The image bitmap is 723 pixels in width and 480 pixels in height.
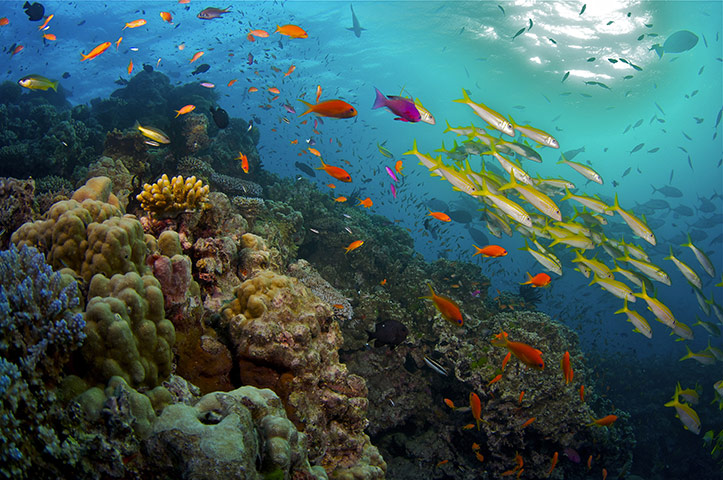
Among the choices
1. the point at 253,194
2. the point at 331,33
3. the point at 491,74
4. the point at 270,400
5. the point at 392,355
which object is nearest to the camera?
the point at 270,400

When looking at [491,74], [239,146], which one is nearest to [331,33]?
[491,74]

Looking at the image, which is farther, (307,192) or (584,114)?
(584,114)

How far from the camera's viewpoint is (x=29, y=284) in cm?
183

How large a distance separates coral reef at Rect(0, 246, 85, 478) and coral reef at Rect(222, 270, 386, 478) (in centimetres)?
156

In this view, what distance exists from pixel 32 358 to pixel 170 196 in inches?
125

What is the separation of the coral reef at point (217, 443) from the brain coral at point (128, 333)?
1.79 ft

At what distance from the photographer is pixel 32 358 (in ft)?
5.23

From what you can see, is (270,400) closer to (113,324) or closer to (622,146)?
(113,324)

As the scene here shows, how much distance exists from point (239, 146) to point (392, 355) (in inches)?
470

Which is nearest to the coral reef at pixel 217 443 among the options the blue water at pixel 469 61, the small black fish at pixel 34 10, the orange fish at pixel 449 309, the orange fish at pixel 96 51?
the orange fish at pixel 449 309

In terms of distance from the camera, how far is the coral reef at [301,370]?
3281mm

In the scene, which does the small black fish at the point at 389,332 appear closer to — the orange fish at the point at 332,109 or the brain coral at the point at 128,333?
the orange fish at the point at 332,109

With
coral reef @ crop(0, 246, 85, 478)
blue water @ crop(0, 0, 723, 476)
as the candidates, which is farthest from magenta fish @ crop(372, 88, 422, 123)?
blue water @ crop(0, 0, 723, 476)

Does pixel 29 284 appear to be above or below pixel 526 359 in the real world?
above
